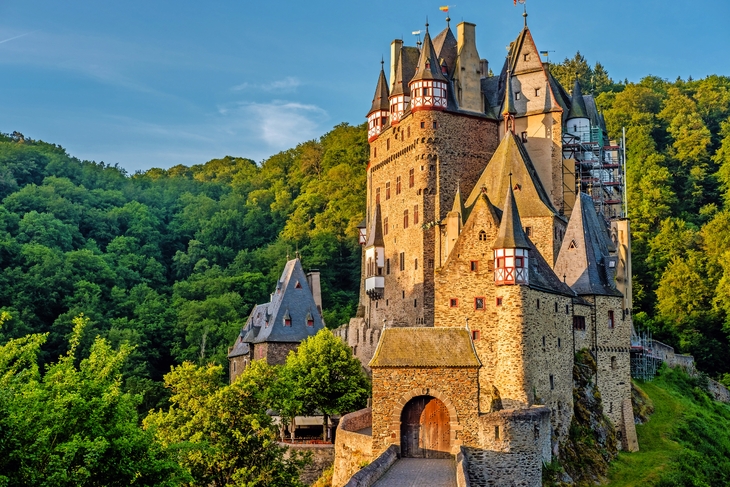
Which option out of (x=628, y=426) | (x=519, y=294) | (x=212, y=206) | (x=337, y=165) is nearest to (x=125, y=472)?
(x=519, y=294)

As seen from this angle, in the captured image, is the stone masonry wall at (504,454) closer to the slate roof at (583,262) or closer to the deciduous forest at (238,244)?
the deciduous forest at (238,244)

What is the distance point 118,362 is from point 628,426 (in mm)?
28216

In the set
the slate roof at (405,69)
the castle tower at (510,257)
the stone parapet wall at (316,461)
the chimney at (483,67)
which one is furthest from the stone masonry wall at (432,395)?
the chimney at (483,67)

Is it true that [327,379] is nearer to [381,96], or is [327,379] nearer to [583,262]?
[583,262]

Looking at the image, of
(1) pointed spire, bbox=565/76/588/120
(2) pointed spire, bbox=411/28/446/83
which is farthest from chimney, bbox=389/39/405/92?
(1) pointed spire, bbox=565/76/588/120

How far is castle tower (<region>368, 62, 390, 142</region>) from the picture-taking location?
58.2 metres

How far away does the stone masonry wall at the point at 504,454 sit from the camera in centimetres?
3086

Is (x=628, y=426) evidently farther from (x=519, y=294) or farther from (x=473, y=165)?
(x=473, y=165)

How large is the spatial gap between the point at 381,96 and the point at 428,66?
7.05 m

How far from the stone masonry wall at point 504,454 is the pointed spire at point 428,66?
25.4 meters

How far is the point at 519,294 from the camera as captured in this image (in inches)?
1389

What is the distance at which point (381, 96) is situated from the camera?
192 feet

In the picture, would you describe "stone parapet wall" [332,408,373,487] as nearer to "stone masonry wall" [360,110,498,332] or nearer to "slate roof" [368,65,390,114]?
"stone masonry wall" [360,110,498,332]

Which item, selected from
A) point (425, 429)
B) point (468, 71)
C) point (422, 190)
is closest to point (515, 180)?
point (422, 190)
